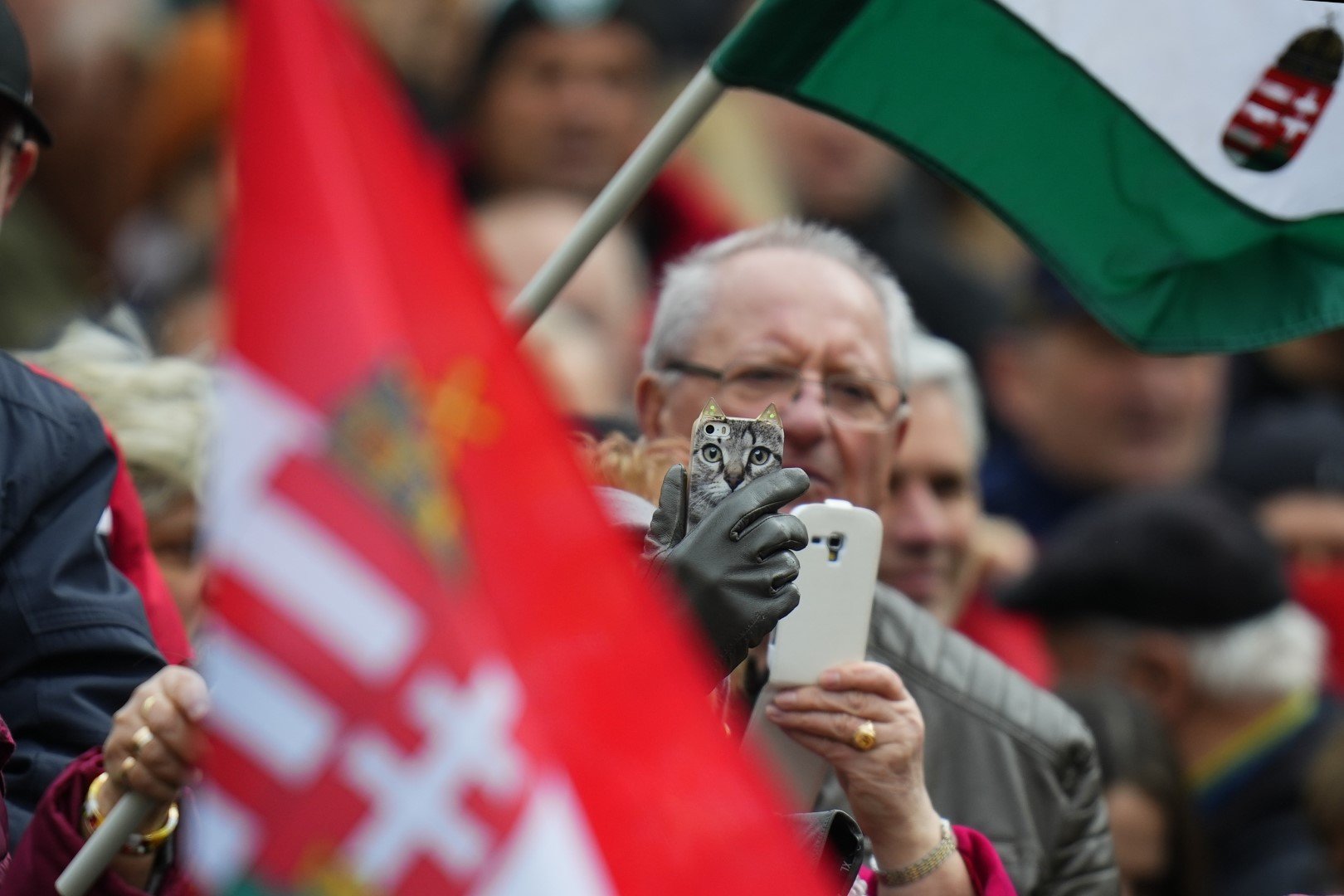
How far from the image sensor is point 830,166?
7883mm

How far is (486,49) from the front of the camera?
290 inches

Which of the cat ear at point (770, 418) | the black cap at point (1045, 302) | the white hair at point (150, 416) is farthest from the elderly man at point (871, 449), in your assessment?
the black cap at point (1045, 302)

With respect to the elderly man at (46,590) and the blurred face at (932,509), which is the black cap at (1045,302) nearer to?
the blurred face at (932,509)

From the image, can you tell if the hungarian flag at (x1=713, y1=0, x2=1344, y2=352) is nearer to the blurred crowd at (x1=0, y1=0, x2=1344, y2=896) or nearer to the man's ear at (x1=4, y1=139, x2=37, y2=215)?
the blurred crowd at (x1=0, y1=0, x2=1344, y2=896)

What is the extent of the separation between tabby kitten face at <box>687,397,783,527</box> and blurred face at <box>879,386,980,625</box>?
2.03 meters

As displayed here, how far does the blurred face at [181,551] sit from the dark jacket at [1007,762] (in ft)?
4.45

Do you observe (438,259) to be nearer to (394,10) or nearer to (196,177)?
(196,177)

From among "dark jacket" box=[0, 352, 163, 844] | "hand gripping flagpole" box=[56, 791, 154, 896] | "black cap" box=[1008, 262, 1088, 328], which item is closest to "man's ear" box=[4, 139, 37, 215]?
"dark jacket" box=[0, 352, 163, 844]

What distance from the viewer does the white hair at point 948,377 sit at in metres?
5.37

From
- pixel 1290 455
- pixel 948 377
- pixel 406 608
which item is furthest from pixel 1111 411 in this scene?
pixel 406 608

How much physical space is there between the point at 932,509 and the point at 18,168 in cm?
→ 245

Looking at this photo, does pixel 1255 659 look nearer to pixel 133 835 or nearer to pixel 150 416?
pixel 150 416

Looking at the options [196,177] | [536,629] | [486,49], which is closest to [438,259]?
[536,629]

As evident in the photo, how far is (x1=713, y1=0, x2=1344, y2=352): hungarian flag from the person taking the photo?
4.02m
